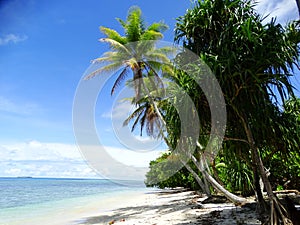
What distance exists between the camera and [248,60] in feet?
15.6

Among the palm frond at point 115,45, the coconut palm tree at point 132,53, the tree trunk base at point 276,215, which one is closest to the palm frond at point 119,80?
the coconut palm tree at point 132,53

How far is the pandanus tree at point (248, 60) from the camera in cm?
459

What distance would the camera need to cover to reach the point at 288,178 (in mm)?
9469

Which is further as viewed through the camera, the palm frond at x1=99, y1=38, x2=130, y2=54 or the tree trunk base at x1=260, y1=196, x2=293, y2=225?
the palm frond at x1=99, y1=38, x2=130, y2=54

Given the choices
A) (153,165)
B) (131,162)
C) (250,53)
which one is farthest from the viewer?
(153,165)

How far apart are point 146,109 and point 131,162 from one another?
3643 mm

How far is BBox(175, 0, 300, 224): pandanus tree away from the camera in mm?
4593

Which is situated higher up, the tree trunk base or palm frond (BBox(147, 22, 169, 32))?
palm frond (BBox(147, 22, 169, 32))

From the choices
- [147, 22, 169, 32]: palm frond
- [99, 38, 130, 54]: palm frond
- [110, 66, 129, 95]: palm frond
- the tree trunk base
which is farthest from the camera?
[147, 22, 169, 32]: palm frond

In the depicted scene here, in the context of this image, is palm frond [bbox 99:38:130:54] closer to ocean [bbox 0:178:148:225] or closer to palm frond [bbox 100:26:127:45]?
palm frond [bbox 100:26:127:45]

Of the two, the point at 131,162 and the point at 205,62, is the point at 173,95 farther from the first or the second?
the point at 131,162

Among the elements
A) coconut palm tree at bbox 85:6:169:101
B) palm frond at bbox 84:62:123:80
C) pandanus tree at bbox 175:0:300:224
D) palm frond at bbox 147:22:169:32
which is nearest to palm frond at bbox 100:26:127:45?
coconut palm tree at bbox 85:6:169:101

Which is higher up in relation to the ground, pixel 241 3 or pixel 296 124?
pixel 241 3

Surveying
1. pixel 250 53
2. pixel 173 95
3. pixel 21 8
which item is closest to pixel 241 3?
pixel 250 53
